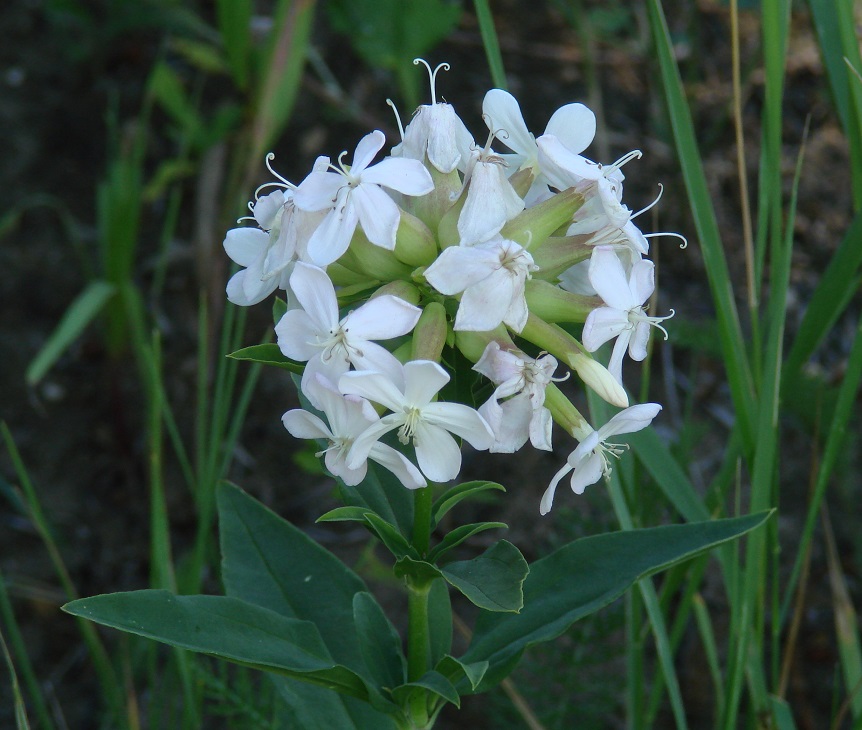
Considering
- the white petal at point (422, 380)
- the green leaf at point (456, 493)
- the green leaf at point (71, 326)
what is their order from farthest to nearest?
the green leaf at point (71, 326) < the green leaf at point (456, 493) < the white petal at point (422, 380)

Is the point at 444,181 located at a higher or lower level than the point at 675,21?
lower

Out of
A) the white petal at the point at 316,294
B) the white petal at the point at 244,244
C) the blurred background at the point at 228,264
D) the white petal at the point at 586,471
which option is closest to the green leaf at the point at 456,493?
the white petal at the point at 586,471

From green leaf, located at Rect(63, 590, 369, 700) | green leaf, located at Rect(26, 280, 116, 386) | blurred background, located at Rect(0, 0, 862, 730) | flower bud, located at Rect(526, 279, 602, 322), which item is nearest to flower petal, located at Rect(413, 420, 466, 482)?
flower bud, located at Rect(526, 279, 602, 322)

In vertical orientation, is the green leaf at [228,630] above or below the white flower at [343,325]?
below

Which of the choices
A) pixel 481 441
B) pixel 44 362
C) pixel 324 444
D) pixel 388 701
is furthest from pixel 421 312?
pixel 44 362

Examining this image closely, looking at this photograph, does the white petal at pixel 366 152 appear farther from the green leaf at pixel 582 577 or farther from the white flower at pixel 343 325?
the green leaf at pixel 582 577

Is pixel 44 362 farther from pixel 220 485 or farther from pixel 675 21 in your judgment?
pixel 675 21

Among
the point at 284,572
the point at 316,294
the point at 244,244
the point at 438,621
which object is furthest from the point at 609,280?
the point at 284,572

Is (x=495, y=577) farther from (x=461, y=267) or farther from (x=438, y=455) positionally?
(x=461, y=267)
